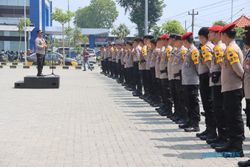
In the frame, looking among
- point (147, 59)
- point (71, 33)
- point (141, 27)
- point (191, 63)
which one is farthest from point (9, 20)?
point (191, 63)

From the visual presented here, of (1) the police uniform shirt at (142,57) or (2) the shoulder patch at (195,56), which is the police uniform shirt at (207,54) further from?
(1) the police uniform shirt at (142,57)

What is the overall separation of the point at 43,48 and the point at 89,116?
713 cm

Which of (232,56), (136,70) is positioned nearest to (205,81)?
(232,56)

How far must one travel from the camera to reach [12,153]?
730 centimetres

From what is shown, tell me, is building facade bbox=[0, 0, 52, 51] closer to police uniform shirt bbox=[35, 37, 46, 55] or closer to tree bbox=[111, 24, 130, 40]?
tree bbox=[111, 24, 130, 40]

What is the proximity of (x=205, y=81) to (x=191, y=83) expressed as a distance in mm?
778

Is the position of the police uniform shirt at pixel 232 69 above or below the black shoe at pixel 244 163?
above

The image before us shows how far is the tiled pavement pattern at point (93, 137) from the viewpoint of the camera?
22.4 ft

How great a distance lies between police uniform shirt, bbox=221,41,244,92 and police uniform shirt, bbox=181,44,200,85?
1822 mm

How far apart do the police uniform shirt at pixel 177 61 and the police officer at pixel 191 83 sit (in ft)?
1.15

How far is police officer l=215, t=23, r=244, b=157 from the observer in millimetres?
7023

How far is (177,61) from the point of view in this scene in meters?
9.88

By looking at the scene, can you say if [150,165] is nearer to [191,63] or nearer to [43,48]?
[191,63]

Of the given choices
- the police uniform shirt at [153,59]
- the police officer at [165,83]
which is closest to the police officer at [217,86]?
the police officer at [165,83]
